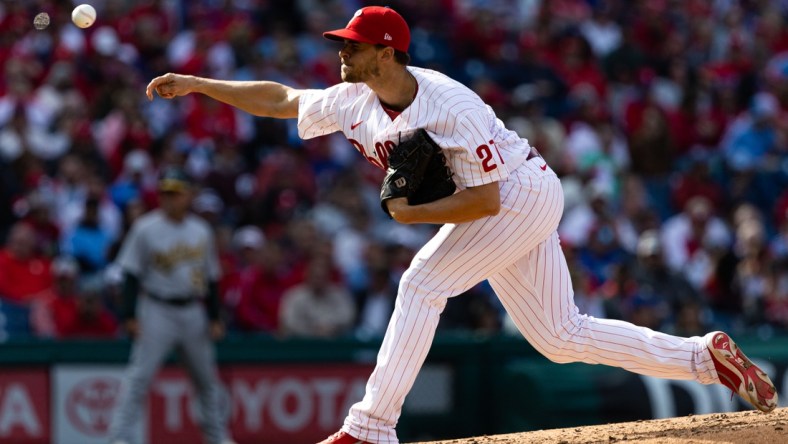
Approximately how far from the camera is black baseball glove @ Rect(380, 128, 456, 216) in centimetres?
505

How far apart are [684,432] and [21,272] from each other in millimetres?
6791

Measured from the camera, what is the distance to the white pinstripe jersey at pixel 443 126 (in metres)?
5.12

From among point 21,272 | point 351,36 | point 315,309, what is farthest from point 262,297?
point 351,36

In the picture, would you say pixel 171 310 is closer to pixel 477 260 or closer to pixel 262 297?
pixel 262 297

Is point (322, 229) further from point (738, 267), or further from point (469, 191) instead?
point (469, 191)

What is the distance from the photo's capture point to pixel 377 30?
511cm

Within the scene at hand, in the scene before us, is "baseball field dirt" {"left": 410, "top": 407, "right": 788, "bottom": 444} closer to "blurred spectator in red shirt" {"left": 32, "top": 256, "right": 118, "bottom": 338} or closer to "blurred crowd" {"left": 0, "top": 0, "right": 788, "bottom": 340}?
"blurred crowd" {"left": 0, "top": 0, "right": 788, "bottom": 340}

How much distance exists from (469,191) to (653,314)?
5925mm

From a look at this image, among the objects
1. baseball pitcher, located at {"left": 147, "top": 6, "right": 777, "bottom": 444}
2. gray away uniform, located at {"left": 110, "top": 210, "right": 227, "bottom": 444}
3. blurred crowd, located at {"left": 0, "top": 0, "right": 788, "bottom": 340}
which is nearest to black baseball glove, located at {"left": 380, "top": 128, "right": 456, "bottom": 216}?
baseball pitcher, located at {"left": 147, "top": 6, "right": 777, "bottom": 444}

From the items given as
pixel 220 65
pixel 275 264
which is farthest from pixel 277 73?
pixel 275 264

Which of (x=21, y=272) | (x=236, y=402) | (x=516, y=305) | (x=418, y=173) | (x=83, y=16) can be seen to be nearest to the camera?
(x=418, y=173)

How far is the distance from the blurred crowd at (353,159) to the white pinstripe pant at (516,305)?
4485mm

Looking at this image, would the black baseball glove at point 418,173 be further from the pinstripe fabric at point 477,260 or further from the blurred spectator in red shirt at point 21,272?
the blurred spectator in red shirt at point 21,272

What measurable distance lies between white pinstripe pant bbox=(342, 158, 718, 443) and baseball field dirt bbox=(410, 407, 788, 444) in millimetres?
273
